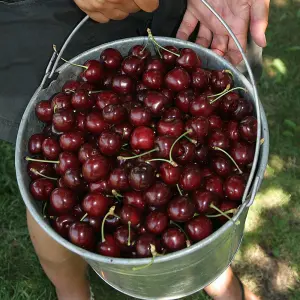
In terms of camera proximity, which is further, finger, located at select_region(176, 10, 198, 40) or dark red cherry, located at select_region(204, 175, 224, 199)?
finger, located at select_region(176, 10, 198, 40)

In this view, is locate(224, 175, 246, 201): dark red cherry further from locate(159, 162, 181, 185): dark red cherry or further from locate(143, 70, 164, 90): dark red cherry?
locate(143, 70, 164, 90): dark red cherry

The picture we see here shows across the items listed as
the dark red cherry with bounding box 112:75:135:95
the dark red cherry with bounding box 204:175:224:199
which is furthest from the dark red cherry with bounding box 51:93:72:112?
the dark red cherry with bounding box 204:175:224:199

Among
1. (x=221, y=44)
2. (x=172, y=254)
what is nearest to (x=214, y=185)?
(x=172, y=254)

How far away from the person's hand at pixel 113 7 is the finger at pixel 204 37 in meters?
0.48

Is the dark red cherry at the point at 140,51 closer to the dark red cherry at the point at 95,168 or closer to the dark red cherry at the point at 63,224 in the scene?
the dark red cherry at the point at 95,168

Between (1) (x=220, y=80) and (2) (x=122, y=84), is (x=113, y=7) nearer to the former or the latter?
(2) (x=122, y=84)

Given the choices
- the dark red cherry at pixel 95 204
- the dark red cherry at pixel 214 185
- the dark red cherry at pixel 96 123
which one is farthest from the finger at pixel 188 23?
the dark red cherry at pixel 95 204

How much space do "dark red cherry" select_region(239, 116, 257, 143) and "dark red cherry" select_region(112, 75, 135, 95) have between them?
1.20 ft

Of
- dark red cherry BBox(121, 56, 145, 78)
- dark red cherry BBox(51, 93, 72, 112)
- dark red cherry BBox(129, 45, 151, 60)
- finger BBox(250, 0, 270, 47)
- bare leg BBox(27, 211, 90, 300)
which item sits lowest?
bare leg BBox(27, 211, 90, 300)

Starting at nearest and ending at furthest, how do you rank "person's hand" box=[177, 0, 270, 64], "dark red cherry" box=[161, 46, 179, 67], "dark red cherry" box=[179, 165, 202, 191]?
"dark red cherry" box=[179, 165, 202, 191], "dark red cherry" box=[161, 46, 179, 67], "person's hand" box=[177, 0, 270, 64]

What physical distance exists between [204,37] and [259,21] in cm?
24

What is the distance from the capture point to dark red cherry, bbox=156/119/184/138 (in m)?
1.33

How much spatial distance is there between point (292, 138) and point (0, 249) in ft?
5.26

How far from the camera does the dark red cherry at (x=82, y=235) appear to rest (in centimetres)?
124
